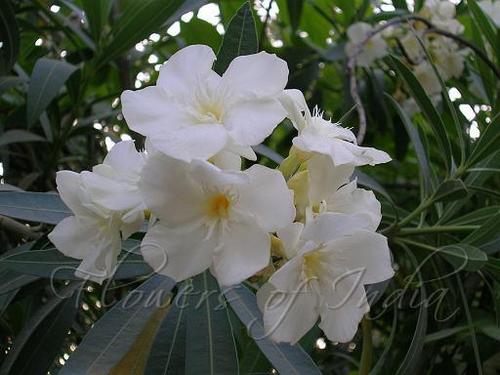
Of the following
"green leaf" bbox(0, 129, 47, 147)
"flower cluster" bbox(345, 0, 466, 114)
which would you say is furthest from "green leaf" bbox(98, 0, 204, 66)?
"flower cluster" bbox(345, 0, 466, 114)

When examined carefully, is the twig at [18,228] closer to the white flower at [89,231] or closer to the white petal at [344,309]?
the white flower at [89,231]

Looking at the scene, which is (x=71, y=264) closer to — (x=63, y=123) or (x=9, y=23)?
(x=9, y=23)

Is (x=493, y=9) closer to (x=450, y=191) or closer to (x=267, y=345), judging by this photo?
(x=450, y=191)

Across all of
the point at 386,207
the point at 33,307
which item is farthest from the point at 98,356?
the point at 386,207

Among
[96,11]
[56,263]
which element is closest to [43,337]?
[56,263]

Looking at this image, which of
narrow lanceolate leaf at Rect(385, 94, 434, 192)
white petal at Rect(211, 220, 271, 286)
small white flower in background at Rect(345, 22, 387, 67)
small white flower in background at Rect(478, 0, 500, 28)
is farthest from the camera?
small white flower in background at Rect(345, 22, 387, 67)

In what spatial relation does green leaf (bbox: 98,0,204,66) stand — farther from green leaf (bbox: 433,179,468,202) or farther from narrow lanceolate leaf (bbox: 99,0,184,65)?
green leaf (bbox: 433,179,468,202)

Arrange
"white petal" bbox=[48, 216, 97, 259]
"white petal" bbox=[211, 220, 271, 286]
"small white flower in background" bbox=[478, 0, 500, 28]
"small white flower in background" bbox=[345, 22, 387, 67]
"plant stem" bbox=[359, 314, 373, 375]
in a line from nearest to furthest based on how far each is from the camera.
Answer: "white petal" bbox=[211, 220, 271, 286] → "white petal" bbox=[48, 216, 97, 259] → "plant stem" bbox=[359, 314, 373, 375] → "small white flower in background" bbox=[478, 0, 500, 28] → "small white flower in background" bbox=[345, 22, 387, 67]

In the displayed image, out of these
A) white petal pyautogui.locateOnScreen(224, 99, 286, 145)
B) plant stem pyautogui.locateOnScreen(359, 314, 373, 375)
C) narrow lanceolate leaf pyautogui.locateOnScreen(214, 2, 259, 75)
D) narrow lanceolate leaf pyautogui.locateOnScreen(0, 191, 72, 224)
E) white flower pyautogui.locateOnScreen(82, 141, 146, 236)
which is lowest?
plant stem pyautogui.locateOnScreen(359, 314, 373, 375)
